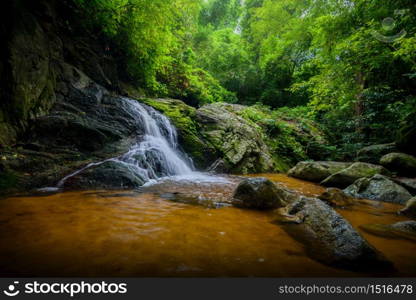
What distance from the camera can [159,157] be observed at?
5.57 m

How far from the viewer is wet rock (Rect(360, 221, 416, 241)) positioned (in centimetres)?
208

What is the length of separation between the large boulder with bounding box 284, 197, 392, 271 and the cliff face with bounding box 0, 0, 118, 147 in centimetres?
487

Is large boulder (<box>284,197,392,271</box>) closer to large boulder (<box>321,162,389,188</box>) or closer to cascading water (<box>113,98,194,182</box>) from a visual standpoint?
cascading water (<box>113,98,194,182</box>)

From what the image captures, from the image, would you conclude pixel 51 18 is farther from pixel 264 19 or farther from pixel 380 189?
pixel 264 19

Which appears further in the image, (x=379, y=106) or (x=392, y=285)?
(x=379, y=106)

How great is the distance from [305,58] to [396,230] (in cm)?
1415

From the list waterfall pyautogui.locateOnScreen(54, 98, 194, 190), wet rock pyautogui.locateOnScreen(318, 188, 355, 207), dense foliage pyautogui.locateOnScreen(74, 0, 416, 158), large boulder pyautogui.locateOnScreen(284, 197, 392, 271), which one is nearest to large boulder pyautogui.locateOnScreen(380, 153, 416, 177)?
dense foliage pyautogui.locateOnScreen(74, 0, 416, 158)

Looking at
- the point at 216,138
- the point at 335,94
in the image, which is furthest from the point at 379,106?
the point at 216,138

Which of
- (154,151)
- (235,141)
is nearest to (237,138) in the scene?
(235,141)

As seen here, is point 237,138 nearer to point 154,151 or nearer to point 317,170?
point 317,170

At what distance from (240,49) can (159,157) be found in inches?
515

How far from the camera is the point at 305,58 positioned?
1369 centimetres

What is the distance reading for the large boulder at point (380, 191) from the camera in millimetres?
3943

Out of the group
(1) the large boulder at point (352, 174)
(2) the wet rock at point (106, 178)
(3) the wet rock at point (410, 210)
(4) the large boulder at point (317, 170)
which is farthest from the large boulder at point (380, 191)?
(2) the wet rock at point (106, 178)
